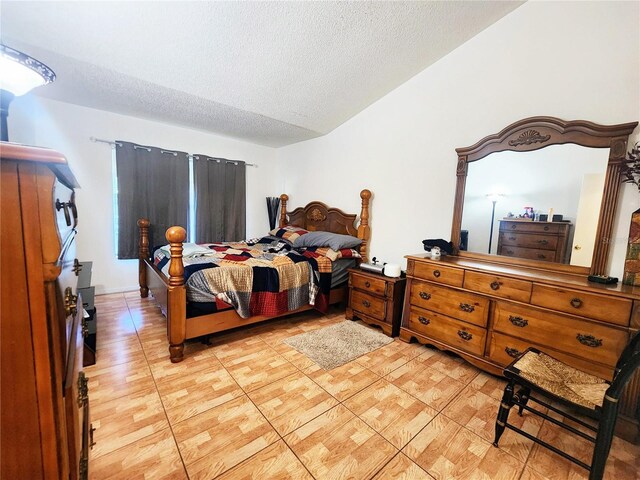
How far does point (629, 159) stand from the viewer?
1.81 meters

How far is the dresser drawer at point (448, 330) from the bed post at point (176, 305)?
1948 mm

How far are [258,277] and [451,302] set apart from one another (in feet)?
5.48

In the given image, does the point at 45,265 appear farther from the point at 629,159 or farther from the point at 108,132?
the point at 108,132

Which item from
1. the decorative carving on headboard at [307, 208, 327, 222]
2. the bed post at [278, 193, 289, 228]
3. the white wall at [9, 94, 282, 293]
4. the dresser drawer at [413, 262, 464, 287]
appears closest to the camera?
the dresser drawer at [413, 262, 464, 287]

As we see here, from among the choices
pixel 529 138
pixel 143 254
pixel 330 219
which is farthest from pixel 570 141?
pixel 143 254

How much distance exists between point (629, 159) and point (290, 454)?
2.72 meters

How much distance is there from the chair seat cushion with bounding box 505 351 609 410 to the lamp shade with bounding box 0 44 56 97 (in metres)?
2.59

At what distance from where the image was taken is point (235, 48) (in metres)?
2.32

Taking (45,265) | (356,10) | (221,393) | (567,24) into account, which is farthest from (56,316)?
(567,24)

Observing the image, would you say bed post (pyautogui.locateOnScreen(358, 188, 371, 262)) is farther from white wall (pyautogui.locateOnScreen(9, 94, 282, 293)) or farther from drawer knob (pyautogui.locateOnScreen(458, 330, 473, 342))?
white wall (pyautogui.locateOnScreen(9, 94, 282, 293))

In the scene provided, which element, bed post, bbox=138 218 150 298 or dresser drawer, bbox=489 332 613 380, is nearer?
dresser drawer, bbox=489 332 613 380

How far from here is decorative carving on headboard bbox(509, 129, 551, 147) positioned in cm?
214

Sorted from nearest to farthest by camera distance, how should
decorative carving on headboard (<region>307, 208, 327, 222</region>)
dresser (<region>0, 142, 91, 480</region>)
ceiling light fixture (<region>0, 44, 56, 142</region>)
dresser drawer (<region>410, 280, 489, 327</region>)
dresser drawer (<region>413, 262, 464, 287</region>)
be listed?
dresser (<region>0, 142, 91, 480</region>) < ceiling light fixture (<region>0, 44, 56, 142</region>) < dresser drawer (<region>410, 280, 489, 327</region>) < dresser drawer (<region>413, 262, 464, 287</region>) < decorative carving on headboard (<region>307, 208, 327, 222</region>)

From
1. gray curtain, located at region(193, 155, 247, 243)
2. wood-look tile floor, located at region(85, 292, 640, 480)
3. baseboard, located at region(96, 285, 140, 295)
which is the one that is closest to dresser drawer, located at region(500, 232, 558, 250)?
wood-look tile floor, located at region(85, 292, 640, 480)
